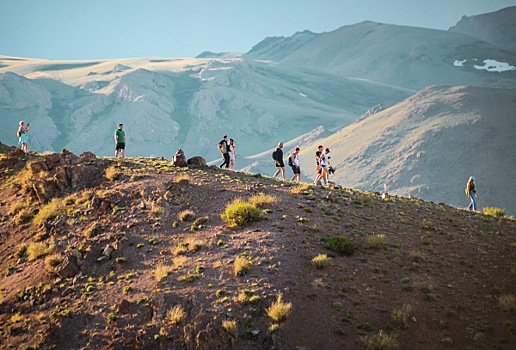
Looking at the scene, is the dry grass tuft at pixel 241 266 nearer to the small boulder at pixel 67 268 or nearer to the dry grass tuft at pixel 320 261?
the dry grass tuft at pixel 320 261

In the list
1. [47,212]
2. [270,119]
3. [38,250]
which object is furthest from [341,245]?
[270,119]

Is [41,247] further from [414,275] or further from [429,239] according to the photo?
[429,239]

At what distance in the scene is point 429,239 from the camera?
1174 centimetres

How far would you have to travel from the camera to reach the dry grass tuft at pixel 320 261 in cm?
947

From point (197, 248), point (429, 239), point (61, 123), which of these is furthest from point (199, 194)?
point (61, 123)

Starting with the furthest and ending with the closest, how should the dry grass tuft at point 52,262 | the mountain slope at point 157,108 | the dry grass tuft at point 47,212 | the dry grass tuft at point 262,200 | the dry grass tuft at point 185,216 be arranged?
the mountain slope at point 157,108, the dry grass tuft at point 47,212, the dry grass tuft at point 262,200, the dry grass tuft at point 185,216, the dry grass tuft at point 52,262

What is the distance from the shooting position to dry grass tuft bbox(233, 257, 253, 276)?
9.10 metres

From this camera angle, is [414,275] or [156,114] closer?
[414,275]

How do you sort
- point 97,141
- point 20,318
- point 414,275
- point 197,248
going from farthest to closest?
point 97,141 < point 197,248 < point 414,275 < point 20,318

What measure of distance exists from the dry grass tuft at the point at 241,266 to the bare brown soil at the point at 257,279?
14cm

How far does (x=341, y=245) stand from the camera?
34.1 feet

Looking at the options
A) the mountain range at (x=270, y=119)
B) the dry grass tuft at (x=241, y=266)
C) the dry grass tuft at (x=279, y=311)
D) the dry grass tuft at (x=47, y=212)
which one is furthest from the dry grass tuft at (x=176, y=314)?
the mountain range at (x=270, y=119)

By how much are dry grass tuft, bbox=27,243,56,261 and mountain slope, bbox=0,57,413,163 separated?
110 meters

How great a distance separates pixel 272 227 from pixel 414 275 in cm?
452
